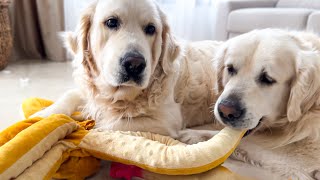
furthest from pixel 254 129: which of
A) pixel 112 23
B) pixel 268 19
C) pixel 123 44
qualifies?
pixel 268 19

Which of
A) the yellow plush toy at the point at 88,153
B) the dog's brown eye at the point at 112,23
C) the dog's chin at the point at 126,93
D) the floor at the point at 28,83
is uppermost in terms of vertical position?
the dog's brown eye at the point at 112,23

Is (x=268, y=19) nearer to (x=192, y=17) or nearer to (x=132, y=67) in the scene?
(x=192, y=17)

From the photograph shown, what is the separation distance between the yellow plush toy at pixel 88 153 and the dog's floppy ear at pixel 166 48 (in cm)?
47

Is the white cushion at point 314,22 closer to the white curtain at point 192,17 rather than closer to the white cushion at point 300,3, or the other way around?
the white cushion at point 300,3

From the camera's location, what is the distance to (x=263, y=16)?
3152 millimetres

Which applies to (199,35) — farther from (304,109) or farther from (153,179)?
(153,179)

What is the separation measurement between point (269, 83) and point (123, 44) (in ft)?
2.14

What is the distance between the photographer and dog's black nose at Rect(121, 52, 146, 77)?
1.30 meters

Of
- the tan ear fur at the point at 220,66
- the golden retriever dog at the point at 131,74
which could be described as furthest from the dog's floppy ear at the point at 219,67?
the golden retriever dog at the point at 131,74

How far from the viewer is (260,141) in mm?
1511

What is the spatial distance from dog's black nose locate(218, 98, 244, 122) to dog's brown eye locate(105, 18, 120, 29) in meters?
0.59

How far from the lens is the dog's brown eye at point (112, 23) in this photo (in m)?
1.44

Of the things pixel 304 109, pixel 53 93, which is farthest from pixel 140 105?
pixel 53 93

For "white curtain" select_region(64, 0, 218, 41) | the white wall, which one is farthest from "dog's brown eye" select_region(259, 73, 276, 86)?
the white wall
